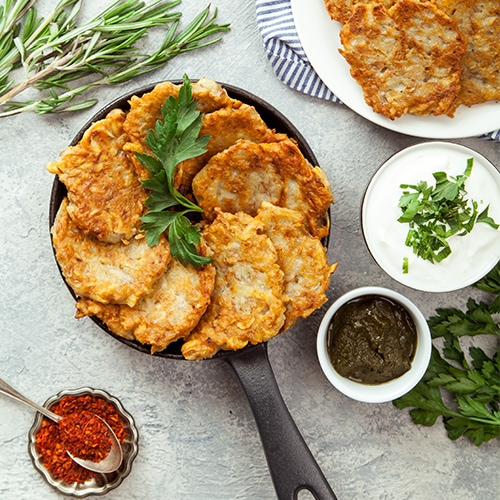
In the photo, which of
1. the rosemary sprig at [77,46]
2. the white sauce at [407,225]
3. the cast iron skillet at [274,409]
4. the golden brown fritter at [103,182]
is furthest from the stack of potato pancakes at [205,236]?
the rosemary sprig at [77,46]

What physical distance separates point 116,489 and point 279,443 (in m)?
1.01

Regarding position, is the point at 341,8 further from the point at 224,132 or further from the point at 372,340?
the point at 372,340

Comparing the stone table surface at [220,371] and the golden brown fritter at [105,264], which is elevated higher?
the golden brown fritter at [105,264]

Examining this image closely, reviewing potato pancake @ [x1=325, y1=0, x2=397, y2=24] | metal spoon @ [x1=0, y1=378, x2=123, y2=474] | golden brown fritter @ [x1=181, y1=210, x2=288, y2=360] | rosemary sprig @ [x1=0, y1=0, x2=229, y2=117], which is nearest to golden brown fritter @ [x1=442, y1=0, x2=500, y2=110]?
potato pancake @ [x1=325, y1=0, x2=397, y2=24]

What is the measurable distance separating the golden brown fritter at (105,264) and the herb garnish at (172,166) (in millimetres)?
76

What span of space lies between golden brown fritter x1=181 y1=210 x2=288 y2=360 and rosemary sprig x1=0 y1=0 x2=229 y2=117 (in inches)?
40.7

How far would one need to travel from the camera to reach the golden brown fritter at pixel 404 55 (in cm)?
313

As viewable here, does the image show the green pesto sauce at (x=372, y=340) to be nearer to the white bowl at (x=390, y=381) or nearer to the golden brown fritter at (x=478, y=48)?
the white bowl at (x=390, y=381)

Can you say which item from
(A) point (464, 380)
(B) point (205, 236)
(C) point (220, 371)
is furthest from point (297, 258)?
(A) point (464, 380)

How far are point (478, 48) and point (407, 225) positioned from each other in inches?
36.1

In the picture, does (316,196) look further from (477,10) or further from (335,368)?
(477,10)

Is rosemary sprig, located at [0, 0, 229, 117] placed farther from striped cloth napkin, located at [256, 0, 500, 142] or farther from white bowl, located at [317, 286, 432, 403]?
white bowl, located at [317, 286, 432, 403]

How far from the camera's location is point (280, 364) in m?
3.57

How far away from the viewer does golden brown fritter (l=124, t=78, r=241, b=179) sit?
2848 millimetres
